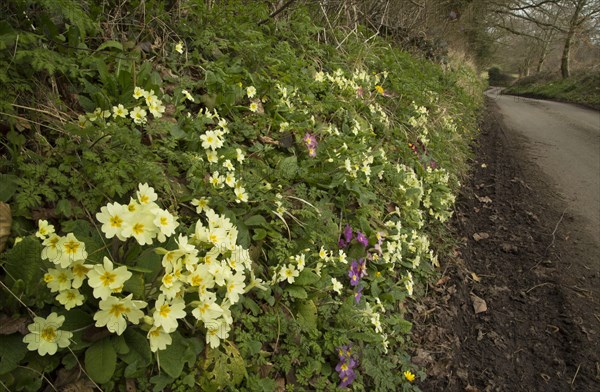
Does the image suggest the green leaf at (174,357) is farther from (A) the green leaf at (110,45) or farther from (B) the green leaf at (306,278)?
(A) the green leaf at (110,45)

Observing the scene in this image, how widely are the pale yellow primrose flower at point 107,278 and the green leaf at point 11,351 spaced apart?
0.33 meters

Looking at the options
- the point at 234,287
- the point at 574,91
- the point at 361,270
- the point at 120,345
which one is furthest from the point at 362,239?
the point at 574,91

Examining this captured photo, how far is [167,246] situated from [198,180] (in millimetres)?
540

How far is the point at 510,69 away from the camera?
43406 mm

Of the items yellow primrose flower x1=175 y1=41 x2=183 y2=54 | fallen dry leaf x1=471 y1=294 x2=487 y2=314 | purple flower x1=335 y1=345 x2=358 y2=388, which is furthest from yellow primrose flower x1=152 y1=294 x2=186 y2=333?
fallen dry leaf x1=471 y1=294 x2=487 y2=314

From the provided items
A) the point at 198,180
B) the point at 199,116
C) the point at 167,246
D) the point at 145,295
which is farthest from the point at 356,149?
the point at 145,295

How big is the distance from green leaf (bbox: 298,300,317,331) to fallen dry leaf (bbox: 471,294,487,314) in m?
1.55

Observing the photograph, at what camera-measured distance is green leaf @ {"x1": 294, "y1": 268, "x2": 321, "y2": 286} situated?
230 centimetres

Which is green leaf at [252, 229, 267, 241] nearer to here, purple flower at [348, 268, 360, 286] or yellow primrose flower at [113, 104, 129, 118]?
purple flower at [348, 268, 360, 286]

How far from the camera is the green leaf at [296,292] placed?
2240 millimetres

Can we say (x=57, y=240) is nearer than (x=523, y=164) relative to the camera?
Yes

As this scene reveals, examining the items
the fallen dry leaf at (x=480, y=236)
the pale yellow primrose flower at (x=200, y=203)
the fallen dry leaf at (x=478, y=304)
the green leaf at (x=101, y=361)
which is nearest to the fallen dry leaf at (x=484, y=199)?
the fallen dry leaf at (x=480, y=236)

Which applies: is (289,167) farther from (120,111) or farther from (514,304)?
(514,304)

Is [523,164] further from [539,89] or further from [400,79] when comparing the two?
[539,89]
